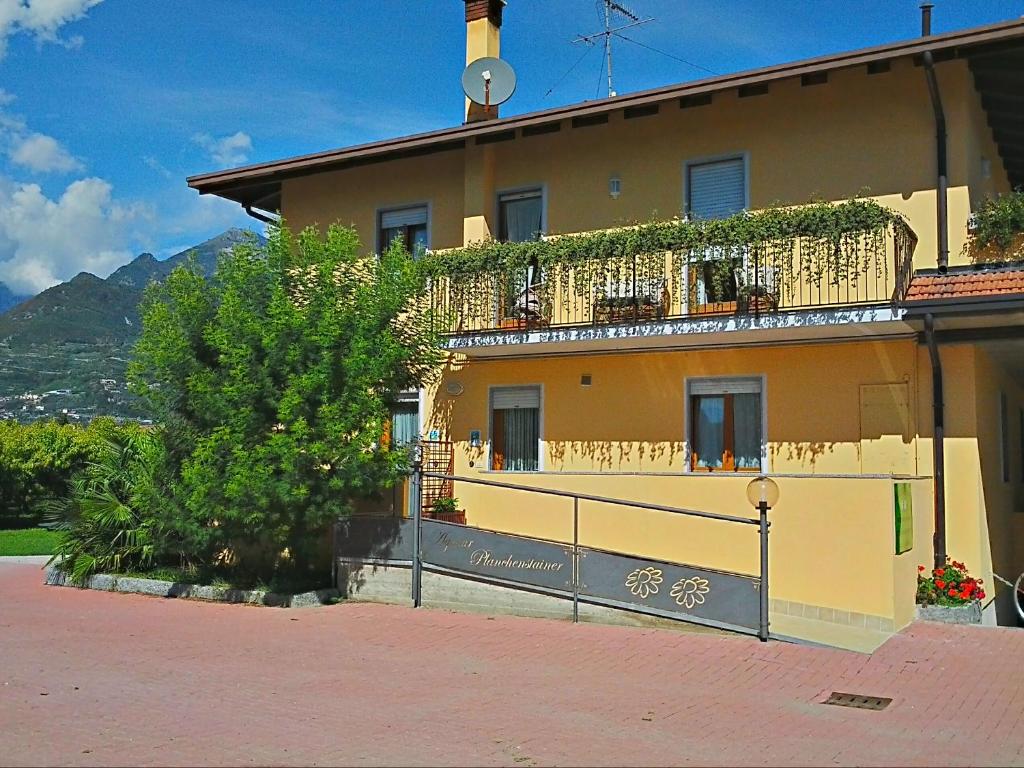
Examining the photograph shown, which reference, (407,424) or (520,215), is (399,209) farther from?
(407,424)

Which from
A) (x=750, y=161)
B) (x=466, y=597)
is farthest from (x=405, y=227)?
(x=466, y=597)

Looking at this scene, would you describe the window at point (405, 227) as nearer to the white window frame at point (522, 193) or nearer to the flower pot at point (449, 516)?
the white window frame at point (522, 193)

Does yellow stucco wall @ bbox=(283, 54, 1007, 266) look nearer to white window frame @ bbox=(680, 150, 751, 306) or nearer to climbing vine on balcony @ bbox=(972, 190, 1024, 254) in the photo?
white window frame @ bbox=(680, 150, 751, 306)

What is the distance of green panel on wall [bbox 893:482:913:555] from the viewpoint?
11.5m

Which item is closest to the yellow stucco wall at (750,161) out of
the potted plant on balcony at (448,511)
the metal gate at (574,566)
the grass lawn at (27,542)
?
the potted plant on balcony at (448,511)

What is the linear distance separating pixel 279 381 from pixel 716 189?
291 inches

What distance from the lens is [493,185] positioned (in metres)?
17.9

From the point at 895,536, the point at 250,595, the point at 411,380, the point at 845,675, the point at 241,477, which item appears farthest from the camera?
the point at 411,380

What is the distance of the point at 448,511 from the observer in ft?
51.1

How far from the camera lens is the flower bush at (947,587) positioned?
504 inches

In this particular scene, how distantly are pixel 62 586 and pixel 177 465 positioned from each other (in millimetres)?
3306

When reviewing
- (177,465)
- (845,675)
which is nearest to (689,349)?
(845,675)

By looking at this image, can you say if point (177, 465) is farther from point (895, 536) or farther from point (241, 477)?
point (895, 536)

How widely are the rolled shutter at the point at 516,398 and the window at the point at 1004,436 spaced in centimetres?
739
